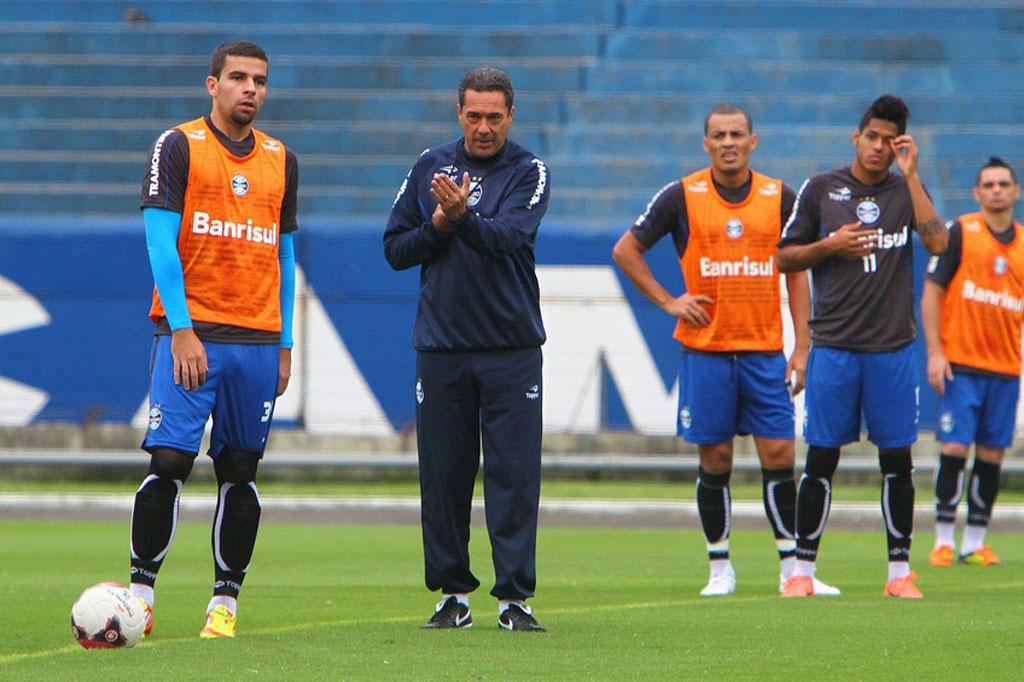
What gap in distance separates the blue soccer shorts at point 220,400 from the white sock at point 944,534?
5377mm

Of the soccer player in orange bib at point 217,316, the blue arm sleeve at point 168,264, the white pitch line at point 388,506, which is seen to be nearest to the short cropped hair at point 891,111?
the soccer player in orange bib at point 217,316

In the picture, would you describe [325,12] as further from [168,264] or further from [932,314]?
[168,264]

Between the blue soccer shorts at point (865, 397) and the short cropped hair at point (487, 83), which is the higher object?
the short cropped hair at point (487, 83)

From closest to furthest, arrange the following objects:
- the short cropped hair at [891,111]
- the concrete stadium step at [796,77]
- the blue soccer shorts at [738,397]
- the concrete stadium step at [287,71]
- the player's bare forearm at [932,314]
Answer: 1. the short cropped hair at [891,111]
2. the blue soccer shorts at [738,397]
3. the player's bare forearm at [932,314]
4. the concrete stadium step at [796,77]
5. the concrete stadium step at [287,71]

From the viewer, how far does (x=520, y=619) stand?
6.81m

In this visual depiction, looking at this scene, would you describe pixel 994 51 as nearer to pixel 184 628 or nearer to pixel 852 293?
pixel 852 293

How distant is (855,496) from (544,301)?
3.64 metres

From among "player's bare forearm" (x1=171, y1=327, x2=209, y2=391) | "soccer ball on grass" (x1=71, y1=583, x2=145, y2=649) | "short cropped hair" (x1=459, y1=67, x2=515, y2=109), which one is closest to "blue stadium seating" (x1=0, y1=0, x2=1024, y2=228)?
"short cropped hair" (x1=459, y1=67, x2=515, y2=109)

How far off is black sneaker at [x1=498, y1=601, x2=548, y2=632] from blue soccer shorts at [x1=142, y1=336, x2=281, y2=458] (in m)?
1.13

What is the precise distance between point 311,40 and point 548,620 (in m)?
16.8

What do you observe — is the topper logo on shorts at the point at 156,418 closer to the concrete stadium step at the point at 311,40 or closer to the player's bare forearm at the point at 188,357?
the player's bare forearm at the point at 188,357

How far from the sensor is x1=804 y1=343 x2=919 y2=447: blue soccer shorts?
8.58 meters

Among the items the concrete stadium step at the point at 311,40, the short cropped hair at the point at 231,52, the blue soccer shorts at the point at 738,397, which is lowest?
the blue soccer shorts at the point at 738,397

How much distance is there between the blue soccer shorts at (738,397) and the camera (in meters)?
8.73
